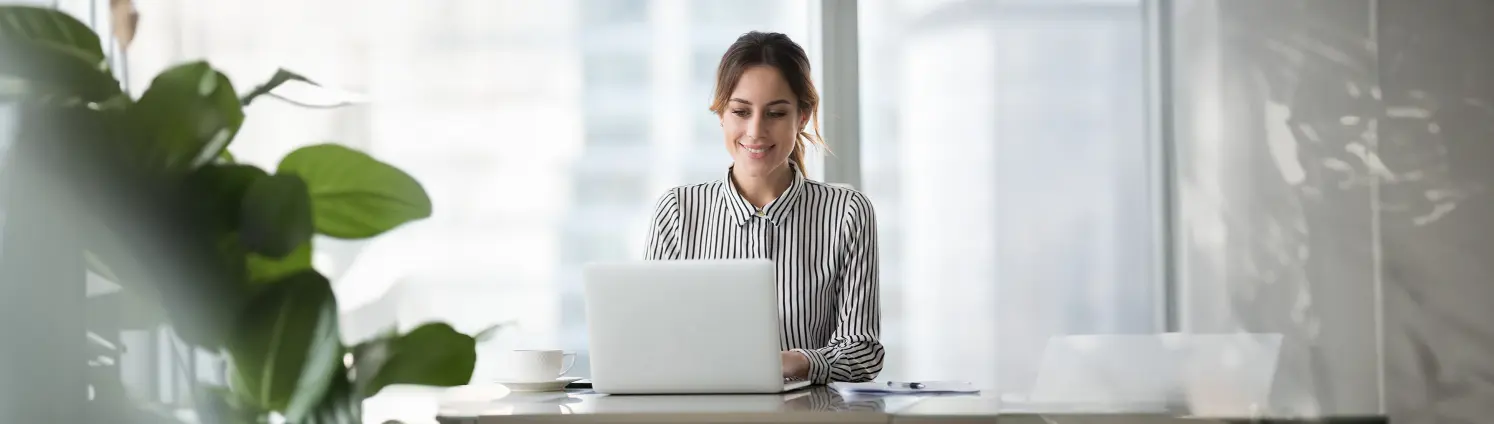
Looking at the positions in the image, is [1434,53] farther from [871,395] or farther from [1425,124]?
[871,395]

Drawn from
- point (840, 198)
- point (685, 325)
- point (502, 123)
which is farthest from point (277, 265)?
point (502, 123)

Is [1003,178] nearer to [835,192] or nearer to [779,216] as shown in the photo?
[835,192]

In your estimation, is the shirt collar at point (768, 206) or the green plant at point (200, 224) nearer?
the green plant at point (200, 224)

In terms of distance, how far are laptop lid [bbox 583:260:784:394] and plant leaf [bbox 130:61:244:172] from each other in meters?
0.75

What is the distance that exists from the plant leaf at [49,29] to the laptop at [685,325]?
82cm

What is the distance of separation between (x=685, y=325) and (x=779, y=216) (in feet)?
2.85

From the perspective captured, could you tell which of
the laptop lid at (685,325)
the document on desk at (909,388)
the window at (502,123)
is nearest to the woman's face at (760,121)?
the document on desk at (909,388)

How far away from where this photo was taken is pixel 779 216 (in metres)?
2.47

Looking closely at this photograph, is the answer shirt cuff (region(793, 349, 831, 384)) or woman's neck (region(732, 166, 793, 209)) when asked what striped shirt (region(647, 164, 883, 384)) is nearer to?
woman's neck (region(732, 166, 793, 209))

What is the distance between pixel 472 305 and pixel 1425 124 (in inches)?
122

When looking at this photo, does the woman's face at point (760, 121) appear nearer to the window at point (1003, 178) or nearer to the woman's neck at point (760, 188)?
the woman's neck at point (760, 188)

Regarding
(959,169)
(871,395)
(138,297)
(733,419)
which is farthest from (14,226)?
(959,169)

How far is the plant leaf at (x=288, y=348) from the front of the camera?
3.02ft

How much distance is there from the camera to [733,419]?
1.39m
